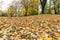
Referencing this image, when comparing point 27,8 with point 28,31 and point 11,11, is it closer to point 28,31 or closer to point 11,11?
point 11,11

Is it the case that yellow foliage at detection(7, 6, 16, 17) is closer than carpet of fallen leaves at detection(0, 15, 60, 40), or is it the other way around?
carpet of fallen leaves at detection(0, 15, 60, 40)

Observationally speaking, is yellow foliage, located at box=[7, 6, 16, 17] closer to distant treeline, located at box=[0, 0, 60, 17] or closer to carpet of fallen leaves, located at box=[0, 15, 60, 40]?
distant treeline, located at box=[0, 0, 60, 17]

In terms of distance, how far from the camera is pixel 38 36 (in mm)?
3377

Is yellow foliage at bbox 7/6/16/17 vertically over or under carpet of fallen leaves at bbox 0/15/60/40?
under

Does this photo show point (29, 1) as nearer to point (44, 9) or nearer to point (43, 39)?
point (44, 9)

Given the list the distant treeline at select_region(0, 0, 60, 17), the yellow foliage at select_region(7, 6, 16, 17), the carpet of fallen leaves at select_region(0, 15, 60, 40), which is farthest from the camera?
the distant treeline at select_region(0, 0, 60, 17)

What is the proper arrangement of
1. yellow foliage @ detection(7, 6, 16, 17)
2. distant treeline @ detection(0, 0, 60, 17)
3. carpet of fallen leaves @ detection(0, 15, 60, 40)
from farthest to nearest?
distant treeline @ detection(0, 0, 60, 17), yellow foliage @ detection(7, 6, 16, 17), carpet of fallen leaves @ detection(0, 15, 60, 40)

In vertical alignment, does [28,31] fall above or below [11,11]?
above

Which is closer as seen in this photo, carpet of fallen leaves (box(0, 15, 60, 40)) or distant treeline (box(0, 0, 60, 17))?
carpet of fallen leaves (box(0, 15, 60, 40))

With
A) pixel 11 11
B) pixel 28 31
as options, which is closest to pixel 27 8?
pixel 11 11

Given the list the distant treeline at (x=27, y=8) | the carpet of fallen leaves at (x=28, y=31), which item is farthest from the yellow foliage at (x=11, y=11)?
the carpet of fallen leaves at (x=28, y=31)

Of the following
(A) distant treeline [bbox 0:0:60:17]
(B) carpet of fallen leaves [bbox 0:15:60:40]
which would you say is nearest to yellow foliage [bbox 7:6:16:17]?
(A) distant treeline [bbox 0:0:60:17]

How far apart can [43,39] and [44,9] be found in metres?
12.1

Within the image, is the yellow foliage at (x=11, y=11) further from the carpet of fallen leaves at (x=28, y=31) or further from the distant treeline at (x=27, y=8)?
the carpet of fallen leaves at (x=28, y=31)
